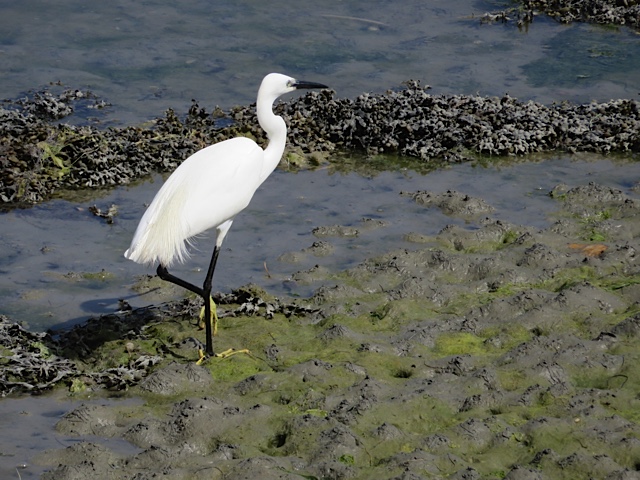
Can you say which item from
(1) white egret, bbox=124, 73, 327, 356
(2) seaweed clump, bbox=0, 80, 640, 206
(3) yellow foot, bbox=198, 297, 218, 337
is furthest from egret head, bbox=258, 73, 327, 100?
(2) seaweed clump, bbox=0, 80, 640, 206

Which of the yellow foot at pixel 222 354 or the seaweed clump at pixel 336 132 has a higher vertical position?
the seaweed clump at pixel 336 132

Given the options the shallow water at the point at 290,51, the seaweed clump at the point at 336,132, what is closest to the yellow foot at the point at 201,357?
the seaweed clump at the point at 336,132

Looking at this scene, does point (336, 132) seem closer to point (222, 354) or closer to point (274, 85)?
point (274, 85)

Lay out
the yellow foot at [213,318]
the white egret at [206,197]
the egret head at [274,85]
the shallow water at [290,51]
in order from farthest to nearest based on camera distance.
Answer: the shallow water at [290,51]
the egret head at [274,85]
the yellow foot at [213,318]
the white egret at [206,197]

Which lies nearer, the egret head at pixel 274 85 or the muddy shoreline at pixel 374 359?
the muddy shoreline at pixel 374 359

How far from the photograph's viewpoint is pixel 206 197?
A: 639 cm

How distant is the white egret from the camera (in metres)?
6.17

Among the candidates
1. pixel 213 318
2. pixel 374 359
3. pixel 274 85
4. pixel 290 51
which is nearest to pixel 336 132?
pixel 290 51

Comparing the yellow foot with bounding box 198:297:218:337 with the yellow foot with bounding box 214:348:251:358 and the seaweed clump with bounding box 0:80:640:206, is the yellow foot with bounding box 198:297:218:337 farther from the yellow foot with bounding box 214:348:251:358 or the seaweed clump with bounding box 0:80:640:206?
the seaweed clump with bounding box 0:80:640:206

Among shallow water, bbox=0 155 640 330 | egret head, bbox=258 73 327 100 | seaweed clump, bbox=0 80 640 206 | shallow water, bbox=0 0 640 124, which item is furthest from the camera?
shallow water, bbox=0 0 640 124

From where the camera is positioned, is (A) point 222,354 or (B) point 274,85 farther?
(B) point 274,85

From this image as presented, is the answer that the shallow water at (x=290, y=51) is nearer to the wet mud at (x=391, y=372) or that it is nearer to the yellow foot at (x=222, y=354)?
the wet mud at (x=391, y=372)

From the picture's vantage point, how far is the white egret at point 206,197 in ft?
20.2

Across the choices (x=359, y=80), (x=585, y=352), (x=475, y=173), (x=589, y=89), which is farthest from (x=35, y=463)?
(x=589, y=89)
